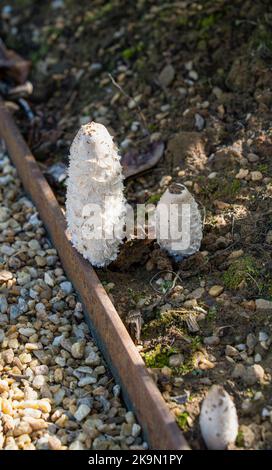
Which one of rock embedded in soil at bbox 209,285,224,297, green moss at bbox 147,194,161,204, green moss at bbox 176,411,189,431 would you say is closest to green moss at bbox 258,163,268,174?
green moss at bbox 147,194,161,204

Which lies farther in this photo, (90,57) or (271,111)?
(90,57)

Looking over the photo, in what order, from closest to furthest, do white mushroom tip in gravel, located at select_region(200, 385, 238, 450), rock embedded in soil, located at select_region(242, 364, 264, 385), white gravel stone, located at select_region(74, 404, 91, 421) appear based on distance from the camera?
white mushroom tip in gravel, located at select_region(200, 385, 238, 450) → rock embedded in soil, located at select_region(242, 364, 264, 385) → white gravel stone, located at select_region(74, 404, 91, 421)

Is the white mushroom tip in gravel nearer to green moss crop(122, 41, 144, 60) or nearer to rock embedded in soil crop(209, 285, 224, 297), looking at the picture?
rock embedded in soil crop(209, 285, 224, 297)

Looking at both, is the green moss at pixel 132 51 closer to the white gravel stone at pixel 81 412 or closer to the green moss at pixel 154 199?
the green moss at pixel 154 199

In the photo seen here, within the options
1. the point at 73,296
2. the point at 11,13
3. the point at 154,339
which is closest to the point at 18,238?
the point at 73,296

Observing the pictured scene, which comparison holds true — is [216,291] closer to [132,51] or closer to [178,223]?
[178,223]

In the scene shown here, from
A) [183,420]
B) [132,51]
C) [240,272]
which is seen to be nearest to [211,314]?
[240,272]

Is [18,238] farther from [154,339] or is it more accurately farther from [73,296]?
[154,339]
